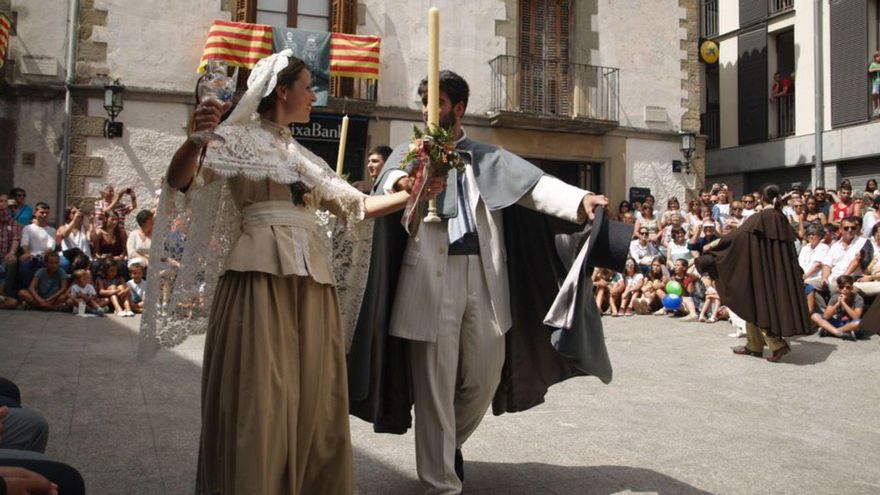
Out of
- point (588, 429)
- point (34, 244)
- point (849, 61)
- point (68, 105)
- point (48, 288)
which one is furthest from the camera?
point (849, 61)

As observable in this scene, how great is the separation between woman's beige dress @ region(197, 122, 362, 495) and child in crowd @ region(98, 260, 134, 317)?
8.58m

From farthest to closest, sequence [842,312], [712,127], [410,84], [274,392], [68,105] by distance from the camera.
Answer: [712,127] < [410,84] < [68,105] < [842,312] < [274,392]

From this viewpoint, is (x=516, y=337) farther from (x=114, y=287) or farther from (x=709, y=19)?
(x=709, y=19)

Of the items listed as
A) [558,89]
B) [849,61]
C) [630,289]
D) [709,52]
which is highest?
[709,52]

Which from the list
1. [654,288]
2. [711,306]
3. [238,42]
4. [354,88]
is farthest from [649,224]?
[238,42]

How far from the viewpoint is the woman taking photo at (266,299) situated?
106 inches

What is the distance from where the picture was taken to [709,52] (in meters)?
21.1

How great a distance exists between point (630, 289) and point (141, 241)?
758cm

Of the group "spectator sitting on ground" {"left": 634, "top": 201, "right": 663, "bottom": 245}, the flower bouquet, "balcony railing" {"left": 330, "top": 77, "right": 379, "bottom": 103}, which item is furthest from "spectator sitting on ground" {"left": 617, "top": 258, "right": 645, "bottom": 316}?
the flower bouquet

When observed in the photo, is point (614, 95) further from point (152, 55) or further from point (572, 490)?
point (572, 490)

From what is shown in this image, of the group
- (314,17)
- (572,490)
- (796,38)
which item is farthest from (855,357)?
(796,38)

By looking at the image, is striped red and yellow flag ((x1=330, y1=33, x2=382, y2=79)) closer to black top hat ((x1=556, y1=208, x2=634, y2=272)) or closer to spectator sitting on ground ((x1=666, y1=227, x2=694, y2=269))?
spectator sitting on ground ((x1=666, y1=227, x2=694, y2=269))

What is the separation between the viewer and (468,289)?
3566mm

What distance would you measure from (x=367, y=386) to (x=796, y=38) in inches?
778
